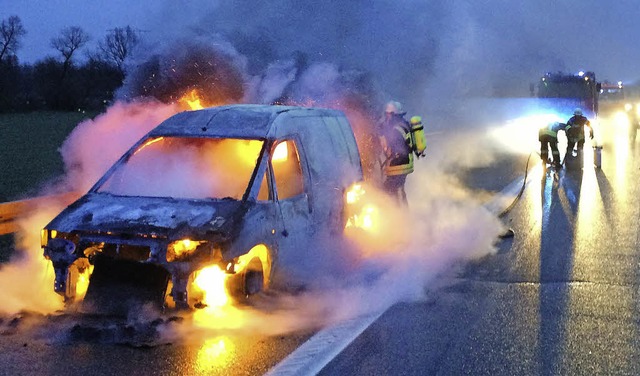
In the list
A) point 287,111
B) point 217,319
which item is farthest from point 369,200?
point 217,319

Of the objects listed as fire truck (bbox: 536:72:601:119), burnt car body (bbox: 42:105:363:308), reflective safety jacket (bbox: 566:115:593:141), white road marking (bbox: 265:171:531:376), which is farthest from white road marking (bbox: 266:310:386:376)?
fire truck (bbox: 536:72:601:119)

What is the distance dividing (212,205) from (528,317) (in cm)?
296

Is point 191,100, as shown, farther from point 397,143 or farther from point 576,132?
point 576,132

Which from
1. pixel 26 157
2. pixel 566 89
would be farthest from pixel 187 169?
pixel 566 89

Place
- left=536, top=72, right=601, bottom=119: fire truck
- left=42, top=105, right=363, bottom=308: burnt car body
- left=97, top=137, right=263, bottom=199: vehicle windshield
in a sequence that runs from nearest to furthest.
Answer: left=42, top=105, right=363, bottom=308: burnt car body < left=97, top=137, right=263, bottom=199: vehicle windshield < left=536, top=72, right=601, bottom=119: fire truck

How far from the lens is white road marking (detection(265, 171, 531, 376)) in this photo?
17.1 ft

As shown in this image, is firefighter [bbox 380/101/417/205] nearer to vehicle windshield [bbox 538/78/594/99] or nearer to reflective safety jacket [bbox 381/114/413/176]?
reflective safety jacket [bbox 381/114/413/176]

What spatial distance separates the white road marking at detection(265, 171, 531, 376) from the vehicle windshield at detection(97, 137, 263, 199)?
65.9 inches

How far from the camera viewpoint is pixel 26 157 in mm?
27469

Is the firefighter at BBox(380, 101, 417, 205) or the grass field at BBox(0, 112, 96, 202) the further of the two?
the grass field at BBox(0, 112, 96, 202)

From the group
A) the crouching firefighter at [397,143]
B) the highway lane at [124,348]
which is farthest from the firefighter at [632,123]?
the highway lane at [124,348]

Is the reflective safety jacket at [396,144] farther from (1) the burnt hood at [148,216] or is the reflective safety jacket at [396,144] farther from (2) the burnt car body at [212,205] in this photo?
(1) the burnt hood at [148,216]

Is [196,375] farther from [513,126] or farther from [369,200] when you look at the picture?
[513,126]

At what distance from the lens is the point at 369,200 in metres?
10.0
